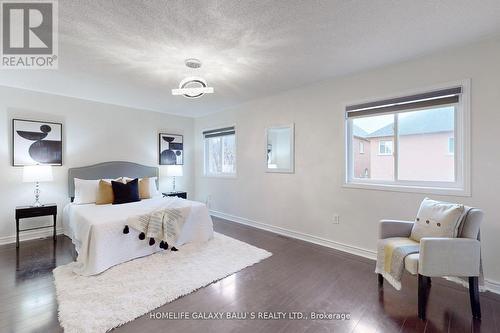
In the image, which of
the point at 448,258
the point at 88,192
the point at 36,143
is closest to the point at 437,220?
the point at 448,258

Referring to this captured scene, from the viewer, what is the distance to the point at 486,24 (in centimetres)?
204

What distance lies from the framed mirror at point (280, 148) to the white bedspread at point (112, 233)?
1506 millimetres

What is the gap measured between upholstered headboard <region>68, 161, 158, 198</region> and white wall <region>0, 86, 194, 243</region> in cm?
13

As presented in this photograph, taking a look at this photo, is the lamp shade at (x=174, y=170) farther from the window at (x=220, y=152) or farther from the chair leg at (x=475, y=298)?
the chair leg at (x=475, y=298)

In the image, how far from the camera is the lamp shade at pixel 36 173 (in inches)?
133

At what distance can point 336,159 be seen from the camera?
334 cm

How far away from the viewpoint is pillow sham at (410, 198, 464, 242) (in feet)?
6.57

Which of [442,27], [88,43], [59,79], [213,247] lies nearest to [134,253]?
[213,247]

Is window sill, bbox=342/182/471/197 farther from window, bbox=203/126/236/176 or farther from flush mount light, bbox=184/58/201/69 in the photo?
window, bbox=203/126/236/176

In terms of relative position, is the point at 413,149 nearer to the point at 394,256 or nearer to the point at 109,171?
the point at 394,256

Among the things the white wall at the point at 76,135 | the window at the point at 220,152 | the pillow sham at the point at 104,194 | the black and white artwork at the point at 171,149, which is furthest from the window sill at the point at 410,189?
the white wall at the point at 76,135

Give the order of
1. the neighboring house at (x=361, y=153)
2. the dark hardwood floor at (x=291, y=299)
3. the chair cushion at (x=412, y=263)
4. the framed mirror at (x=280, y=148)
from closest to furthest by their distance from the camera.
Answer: the dark hardwood floor at (x=291, y=299) < the chair cushion at (x=412, y=263) < the neighboring house at (x=361, y=153) < the framed mirror at (x=280, y=148)

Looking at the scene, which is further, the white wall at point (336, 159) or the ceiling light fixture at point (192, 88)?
the ceiling light fixture at point (192, 88)

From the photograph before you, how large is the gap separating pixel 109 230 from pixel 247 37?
258cm
